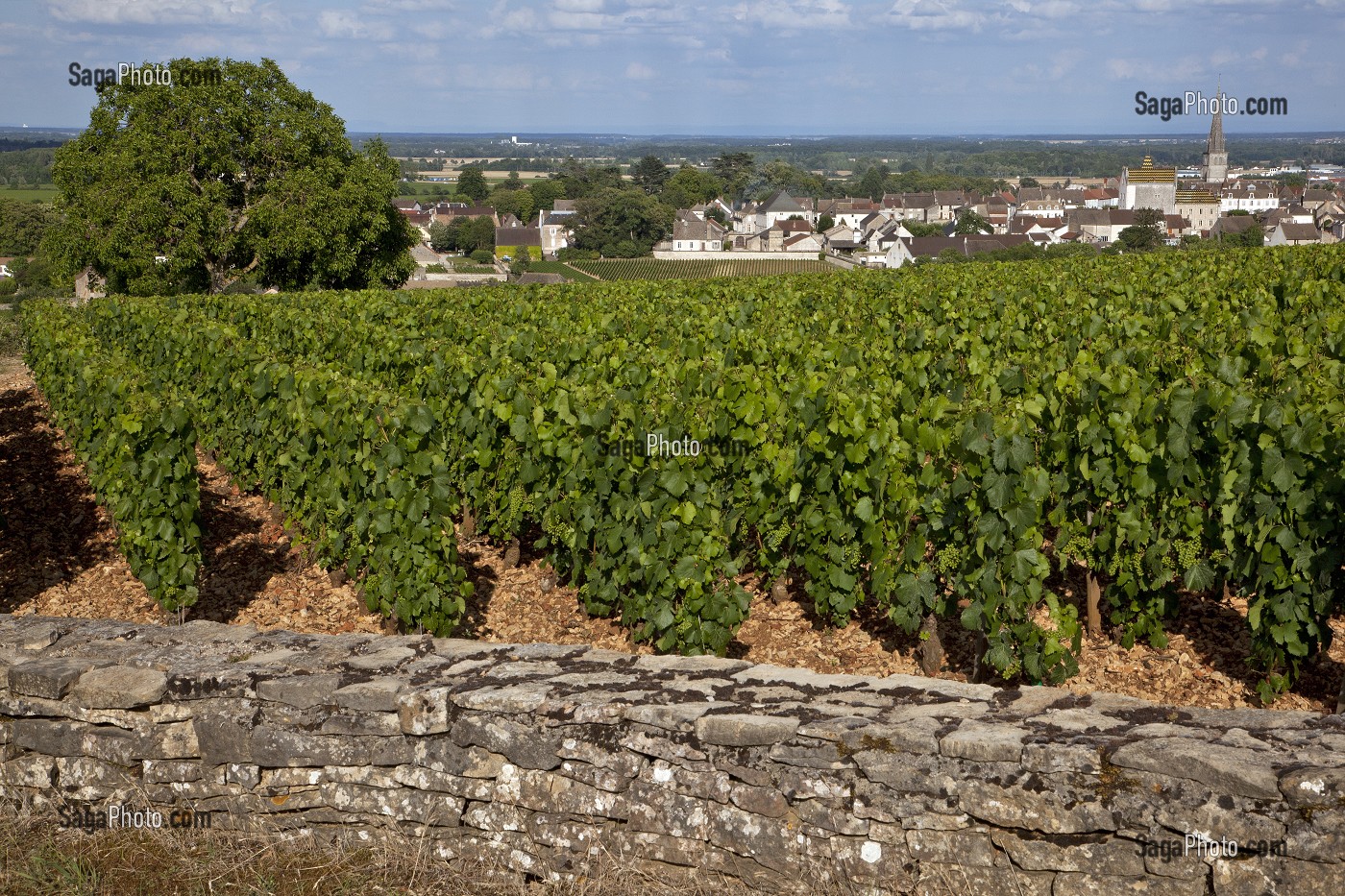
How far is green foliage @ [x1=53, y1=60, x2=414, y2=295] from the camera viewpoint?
1101 inches

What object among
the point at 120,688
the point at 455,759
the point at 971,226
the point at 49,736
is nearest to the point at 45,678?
the point at 49,736

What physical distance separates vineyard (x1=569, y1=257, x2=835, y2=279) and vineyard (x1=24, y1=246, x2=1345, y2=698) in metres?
69.1

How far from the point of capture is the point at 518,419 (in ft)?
27.6

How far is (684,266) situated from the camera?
97.8 metres

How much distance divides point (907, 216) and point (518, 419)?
169 m

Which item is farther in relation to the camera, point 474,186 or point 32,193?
point 474,186

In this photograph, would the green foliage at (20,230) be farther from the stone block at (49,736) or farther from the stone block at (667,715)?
the stone block at (667,715)

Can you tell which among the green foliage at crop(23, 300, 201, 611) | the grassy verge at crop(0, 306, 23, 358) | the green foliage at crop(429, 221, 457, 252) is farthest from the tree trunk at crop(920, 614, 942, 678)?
the green foliage at crop(429, 221, 457, 252)

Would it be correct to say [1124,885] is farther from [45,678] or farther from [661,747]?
[45,678]

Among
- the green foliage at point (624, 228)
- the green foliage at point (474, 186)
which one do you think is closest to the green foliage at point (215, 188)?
the green foliage at point (624, 228)

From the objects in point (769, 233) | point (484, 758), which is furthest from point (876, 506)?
point (769, 233)

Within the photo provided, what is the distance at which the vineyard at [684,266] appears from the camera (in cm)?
8280

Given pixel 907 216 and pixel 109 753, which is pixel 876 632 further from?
pixel 907 216

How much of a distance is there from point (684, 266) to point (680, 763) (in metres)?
95.3
